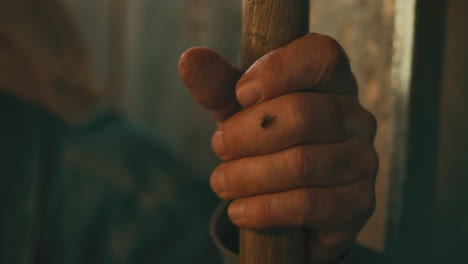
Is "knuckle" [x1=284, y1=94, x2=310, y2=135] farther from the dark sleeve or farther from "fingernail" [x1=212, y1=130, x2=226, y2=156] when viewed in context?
the dark sleeve

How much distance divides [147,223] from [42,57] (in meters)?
0.49

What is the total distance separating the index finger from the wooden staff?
0.01 metres

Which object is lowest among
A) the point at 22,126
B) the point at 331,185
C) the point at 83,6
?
the point at 22,126

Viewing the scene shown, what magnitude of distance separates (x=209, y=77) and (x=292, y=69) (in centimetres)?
7

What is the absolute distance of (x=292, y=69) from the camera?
272 mm

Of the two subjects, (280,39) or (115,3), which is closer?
(280,39)

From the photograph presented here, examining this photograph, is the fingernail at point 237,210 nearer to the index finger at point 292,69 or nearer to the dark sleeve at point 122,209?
the index finger at point 292,69

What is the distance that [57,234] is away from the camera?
0.80 m

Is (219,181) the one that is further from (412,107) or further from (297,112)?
(412,107)

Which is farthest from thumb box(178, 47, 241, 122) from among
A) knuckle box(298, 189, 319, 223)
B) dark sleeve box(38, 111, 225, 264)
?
dark sleeve box(38, 111, 225, 264)

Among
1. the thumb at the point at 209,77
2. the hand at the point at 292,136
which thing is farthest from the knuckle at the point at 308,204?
the thumb at the point at 209,77

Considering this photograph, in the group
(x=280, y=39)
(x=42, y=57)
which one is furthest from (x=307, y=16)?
(x=42, y=57)

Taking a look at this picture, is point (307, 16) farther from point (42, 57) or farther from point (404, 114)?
point (42, 57)

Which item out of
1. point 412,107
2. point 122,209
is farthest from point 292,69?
point 122,209
